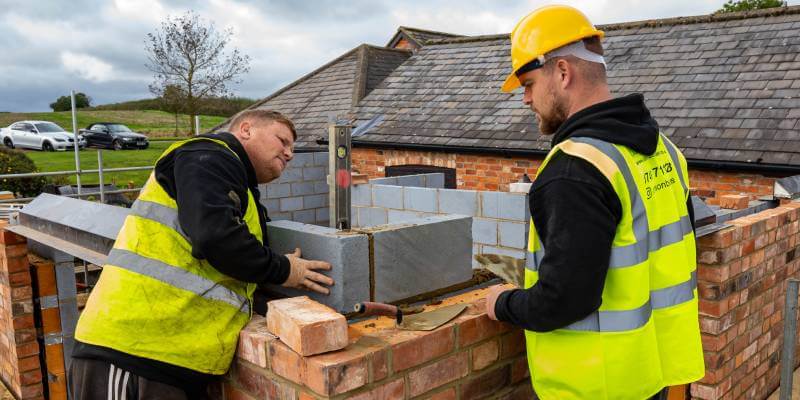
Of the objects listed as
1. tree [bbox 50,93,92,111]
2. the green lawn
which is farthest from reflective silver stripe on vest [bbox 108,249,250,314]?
tree [bbox 50,93,92,111]

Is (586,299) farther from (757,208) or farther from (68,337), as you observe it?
(757,208)

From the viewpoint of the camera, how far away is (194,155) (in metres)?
2.05

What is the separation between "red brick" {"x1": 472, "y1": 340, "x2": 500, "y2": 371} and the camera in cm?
220

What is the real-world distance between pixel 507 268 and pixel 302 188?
204 inches

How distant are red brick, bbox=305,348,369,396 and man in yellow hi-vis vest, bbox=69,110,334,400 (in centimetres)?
40

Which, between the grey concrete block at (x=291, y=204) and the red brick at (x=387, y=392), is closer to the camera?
the red brick at (x=387, y=392)

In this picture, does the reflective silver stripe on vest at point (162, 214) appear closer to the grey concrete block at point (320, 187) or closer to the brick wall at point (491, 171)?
the grey concrete block at point (320, 187)

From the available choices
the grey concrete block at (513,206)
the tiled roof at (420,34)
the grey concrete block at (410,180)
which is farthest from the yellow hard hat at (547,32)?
the tiled roof at (420,34)

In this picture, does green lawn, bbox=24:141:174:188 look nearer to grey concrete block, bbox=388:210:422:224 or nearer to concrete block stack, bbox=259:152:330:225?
concrete block stack, bbox=259:152:330:225

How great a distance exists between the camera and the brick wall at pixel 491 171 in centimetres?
812

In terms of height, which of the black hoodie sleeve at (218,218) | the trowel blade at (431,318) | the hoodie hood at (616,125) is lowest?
the trowel blade at (431,318)

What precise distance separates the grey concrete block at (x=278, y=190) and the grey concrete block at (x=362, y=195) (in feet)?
4.76

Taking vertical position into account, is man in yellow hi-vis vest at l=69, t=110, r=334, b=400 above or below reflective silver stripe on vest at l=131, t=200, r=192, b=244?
below

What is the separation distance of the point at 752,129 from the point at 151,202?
862 cm
